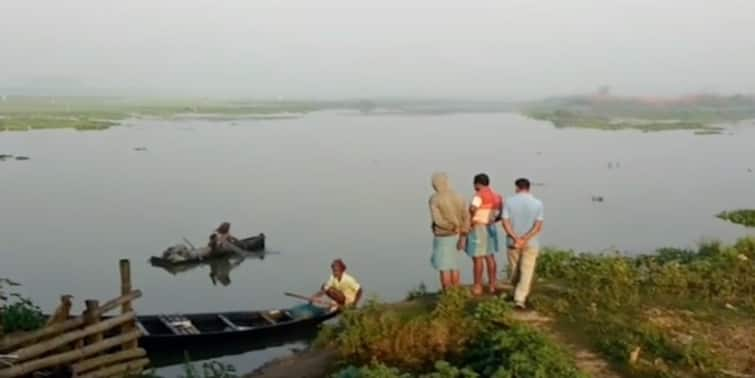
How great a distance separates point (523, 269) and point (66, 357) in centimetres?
528

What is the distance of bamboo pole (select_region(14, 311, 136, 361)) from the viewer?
8688 mm

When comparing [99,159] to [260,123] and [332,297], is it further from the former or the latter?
[260,123]

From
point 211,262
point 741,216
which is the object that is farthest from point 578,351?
point 741,216

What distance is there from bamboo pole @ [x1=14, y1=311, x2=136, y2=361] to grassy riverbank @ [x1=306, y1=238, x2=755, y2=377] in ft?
7.90

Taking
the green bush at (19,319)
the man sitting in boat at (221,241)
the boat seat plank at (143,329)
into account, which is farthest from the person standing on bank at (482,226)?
the man sitting in boat at (221,241)

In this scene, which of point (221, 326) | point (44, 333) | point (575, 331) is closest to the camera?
point (44, 333)

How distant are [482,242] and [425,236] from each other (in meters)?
11.6

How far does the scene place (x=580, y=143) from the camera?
54344 millimetres

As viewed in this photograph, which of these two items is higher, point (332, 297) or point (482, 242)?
point (482, 242)

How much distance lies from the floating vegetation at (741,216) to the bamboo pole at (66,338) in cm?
2029

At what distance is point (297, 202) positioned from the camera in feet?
92.2

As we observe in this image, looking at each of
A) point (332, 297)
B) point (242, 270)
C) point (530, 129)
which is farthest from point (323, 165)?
point (530, 129)

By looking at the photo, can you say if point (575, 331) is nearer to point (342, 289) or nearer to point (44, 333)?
point (342, 289)

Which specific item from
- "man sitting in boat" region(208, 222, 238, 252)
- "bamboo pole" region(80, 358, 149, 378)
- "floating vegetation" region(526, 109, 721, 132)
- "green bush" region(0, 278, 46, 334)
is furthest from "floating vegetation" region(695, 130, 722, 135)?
"bamboo pole" region(80, 358, 149, 378)
